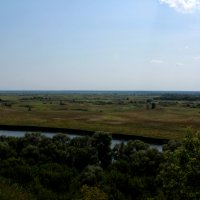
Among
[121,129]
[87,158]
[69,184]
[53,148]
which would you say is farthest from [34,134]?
[121,129]

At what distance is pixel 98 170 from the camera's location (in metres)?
44.2

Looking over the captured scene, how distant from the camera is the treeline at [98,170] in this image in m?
24.2

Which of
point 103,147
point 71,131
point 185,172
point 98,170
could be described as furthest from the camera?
point 71,131

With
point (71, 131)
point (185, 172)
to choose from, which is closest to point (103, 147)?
point (185, 172)

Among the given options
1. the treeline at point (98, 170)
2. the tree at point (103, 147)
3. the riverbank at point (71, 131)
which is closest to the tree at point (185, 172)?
the treeline at point (98, 170)

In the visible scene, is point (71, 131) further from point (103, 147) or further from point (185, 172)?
point (185, 172)

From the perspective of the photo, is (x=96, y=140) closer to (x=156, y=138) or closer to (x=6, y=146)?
(x=6, y=146)

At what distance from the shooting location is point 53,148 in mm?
56531

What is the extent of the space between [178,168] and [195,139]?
2298mm

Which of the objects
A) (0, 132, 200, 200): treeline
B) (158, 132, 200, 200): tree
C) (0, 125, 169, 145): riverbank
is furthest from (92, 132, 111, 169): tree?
(158, 132, 200, 200): tree

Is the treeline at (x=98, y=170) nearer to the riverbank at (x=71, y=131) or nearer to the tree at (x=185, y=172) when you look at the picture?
the tree at (x=185, y=172)

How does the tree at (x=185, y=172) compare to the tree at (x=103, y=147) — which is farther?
the tree at (x=103, y=147)

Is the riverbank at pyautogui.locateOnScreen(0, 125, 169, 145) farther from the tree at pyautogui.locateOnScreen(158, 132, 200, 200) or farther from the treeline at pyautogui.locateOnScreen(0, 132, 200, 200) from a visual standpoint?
the tree at pyautogui.locateOnScreen(158, 132, 200, 200)

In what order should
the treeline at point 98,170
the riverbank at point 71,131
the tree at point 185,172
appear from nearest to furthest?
the tree at point 185,172
the treeline at point 98,170
the riverbank at point 71,131
